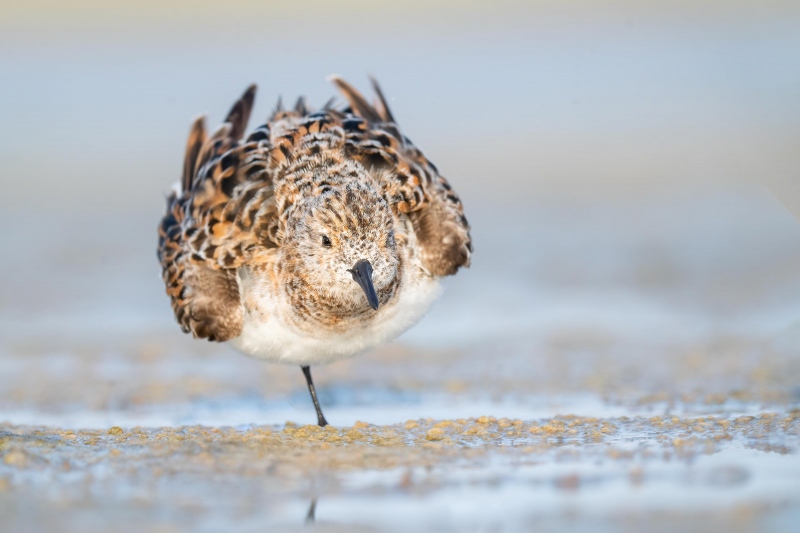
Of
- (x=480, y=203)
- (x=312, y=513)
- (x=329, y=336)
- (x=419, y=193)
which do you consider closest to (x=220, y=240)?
(x=329, y=336)

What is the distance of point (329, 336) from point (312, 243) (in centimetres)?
58

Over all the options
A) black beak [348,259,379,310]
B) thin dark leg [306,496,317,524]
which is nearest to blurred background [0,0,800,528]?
black beak [348,259,379,310]

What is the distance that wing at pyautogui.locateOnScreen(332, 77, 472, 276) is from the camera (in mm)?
6352

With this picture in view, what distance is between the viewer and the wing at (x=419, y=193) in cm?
635

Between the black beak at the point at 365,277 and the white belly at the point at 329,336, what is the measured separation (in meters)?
0.45

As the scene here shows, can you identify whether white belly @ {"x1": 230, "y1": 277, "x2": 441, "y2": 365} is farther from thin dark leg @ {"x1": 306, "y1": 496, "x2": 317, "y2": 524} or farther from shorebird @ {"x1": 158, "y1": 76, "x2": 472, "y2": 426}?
thin dark leg @ {"x1": 306, "y1": 496, "x2": 317, "y2": 524}

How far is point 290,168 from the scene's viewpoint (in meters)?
6.22

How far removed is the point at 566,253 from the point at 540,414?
12.6 ft

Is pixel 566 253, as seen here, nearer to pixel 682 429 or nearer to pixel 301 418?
pixel 301 418

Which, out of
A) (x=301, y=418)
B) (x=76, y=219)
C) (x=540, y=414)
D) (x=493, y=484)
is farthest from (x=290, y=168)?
(x=76, y=219)

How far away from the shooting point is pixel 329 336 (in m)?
6.08

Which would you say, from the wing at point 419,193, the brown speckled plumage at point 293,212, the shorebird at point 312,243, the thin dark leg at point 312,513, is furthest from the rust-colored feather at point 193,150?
the thin dark leg at point 312,513

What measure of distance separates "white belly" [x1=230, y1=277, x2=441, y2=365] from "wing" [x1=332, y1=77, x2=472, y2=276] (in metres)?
0.24

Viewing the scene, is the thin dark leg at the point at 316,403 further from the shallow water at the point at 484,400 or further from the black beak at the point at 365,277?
the black beak at the point at 365,277
